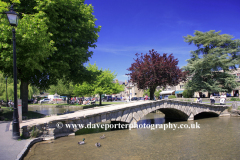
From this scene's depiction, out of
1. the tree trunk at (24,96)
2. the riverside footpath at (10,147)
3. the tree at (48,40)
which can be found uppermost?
the tree at (48,40)

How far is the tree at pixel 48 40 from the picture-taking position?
11750mm

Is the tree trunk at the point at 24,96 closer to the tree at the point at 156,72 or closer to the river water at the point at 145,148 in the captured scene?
the river water at the point at 145,148

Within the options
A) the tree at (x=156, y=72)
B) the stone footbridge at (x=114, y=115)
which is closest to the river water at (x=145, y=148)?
the stone footbridge at (x=114, y=115)

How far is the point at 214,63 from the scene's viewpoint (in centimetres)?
3569

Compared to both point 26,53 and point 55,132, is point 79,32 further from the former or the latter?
point 55,132

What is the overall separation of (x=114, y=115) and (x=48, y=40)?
8.01 meters

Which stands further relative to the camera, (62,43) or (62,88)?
(62,88)

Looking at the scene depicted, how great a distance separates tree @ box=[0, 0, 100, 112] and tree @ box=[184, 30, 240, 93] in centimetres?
2671

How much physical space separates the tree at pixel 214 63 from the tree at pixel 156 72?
14.9 meters

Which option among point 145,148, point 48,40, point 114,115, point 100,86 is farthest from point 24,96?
point 100,86

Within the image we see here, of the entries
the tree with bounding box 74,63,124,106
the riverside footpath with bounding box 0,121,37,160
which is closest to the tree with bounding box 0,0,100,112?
the riverside footpath with bounding box 0,121,37,160

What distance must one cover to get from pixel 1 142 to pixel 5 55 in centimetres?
623

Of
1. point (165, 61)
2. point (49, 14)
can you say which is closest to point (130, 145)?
point (49, 14)

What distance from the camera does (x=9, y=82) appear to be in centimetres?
3525
